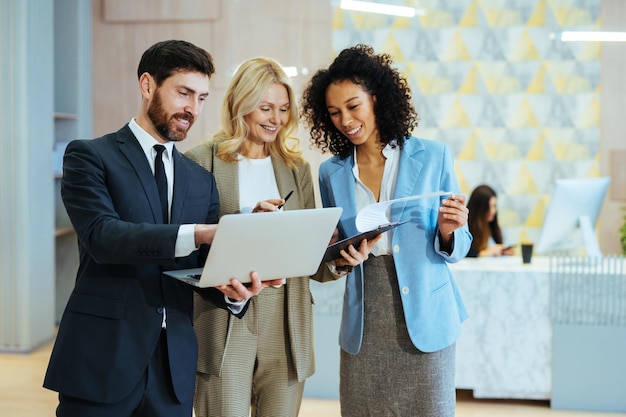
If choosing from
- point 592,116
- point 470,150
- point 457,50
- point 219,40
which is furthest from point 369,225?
point 592,116

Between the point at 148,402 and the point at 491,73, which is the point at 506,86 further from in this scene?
the point at 148,402

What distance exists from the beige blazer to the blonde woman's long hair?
4 centimetres

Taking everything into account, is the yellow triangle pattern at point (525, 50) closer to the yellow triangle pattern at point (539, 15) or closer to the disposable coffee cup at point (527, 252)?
the yellow triangle pattern at point (539, 15)

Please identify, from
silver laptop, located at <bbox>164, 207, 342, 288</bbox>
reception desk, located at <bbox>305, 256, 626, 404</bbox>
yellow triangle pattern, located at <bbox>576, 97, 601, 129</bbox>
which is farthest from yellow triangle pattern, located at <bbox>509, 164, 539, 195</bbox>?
silver laptop, located at <bbox>164, 207, 342, 288</bbox>

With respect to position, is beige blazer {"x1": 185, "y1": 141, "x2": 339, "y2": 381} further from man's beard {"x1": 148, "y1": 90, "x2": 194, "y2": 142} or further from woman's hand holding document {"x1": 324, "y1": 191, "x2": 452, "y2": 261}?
man's beard {"x1": 148, "y1": 90, "x2": 194, "y2": 142}

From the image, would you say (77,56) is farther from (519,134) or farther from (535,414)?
(535,414)

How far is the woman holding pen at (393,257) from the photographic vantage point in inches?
87.5

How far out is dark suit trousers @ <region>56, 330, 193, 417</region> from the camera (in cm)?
177

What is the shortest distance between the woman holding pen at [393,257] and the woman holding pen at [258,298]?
150 mm

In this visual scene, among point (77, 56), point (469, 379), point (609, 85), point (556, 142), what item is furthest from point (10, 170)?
point (609, 85)

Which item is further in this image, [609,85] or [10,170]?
[609,85]

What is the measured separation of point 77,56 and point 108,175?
451 cm

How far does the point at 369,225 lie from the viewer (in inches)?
84.0

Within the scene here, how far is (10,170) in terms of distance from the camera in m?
5.19
